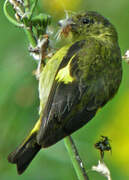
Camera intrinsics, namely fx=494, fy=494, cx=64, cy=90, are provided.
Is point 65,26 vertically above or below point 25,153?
above

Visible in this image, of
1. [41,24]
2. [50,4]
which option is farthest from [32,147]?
[50,4]

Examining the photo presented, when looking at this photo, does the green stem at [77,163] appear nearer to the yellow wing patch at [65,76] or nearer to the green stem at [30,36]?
the yellow wing patch at [65,76]

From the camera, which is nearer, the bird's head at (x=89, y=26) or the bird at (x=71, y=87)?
the bird at (x=71, y=87)

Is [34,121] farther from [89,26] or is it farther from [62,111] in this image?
[62,111]

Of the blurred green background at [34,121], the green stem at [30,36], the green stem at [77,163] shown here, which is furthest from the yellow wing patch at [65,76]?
the blurred green background at [34,121]

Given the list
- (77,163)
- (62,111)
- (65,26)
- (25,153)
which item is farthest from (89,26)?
(77,163)

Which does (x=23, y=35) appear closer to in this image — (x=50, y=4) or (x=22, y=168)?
(x=50, y=4)

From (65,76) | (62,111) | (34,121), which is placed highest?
(65,76)
